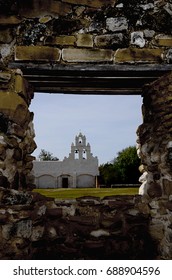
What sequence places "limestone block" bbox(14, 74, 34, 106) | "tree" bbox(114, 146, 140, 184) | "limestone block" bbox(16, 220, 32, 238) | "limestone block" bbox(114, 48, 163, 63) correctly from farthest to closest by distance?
"tree" bbox(114, 146, 140, 184) < "limestone block" bbox(114, 48, 163, 63) < "limestone block" bbox(14, 74, 34, 106) < "limestone block" bbox(16, 220, 32, 238)

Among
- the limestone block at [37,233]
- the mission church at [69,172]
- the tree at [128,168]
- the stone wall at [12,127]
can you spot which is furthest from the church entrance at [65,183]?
the stone wall at [12,127]

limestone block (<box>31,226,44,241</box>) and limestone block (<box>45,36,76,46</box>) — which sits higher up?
limestone block (<box>45,36,76,46</box>)

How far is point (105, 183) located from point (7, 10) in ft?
78.2

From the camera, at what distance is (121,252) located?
335 centimetres

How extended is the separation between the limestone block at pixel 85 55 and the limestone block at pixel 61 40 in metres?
0.07

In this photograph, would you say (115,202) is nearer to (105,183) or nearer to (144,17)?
(144,17)

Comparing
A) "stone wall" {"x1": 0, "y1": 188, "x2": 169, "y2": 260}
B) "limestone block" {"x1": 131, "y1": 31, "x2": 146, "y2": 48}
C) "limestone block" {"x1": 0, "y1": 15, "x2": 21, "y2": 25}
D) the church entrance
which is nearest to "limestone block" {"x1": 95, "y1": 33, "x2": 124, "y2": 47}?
"limestone block" {"x1": 131, "y1": 31, "x2": 146, "y2": 48}

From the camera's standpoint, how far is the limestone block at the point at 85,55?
3074 millimetres

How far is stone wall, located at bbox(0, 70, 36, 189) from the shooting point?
9.48 ft

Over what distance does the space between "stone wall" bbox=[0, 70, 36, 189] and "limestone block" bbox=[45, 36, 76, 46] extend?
1.34 ft

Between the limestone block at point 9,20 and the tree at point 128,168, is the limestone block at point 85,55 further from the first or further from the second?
the tree at point 128,168

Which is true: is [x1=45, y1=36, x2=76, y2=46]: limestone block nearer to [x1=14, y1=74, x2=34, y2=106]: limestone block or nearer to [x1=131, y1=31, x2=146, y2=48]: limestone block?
[x1=14, y1=74, x2=34, y2=106]: limestone block
